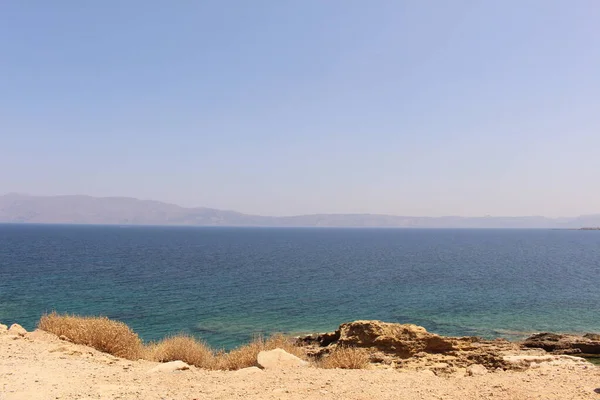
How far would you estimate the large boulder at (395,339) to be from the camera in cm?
1727

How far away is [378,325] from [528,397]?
901cm

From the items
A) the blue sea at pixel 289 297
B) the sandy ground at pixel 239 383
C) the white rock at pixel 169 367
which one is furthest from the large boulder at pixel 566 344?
the white rock at pixel 169 367

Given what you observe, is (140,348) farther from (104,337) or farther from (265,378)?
(265,378)

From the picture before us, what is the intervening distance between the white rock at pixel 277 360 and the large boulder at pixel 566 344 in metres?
15.9

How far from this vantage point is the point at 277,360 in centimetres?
1304

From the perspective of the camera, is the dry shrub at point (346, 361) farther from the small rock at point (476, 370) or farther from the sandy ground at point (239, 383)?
the small rock at point (476, 370)

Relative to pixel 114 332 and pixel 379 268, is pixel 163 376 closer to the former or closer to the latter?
pixel 114 332

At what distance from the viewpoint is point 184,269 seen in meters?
62.7

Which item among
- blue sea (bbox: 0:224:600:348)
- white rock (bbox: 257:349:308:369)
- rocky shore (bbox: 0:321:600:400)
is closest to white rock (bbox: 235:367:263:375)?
rocky shore (bbox: 0:321:600:400)

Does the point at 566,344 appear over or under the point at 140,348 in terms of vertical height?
under

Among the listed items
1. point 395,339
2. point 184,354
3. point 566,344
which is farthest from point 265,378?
point 566,344

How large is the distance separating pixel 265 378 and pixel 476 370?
7.27m

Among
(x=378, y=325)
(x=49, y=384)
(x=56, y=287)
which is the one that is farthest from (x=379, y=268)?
(x=49, y=384)

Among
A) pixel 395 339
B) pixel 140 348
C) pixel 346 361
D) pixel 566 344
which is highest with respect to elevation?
pixel 346 361
